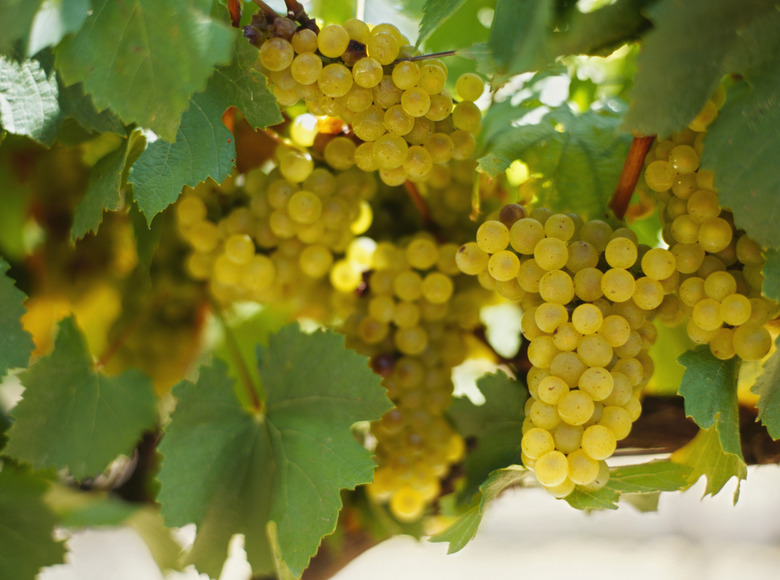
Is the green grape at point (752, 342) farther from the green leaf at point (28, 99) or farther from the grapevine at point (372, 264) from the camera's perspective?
→ the green leaf at point (28, 99)

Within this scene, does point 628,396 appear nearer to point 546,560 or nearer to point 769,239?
point 769,239

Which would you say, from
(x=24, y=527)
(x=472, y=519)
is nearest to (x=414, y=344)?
(x=472, y=519)

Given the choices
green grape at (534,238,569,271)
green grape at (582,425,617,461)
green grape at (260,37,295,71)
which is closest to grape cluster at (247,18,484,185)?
green grape at (260,37,295,71)

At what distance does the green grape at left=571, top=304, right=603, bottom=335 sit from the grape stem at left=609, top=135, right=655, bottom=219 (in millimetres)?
111

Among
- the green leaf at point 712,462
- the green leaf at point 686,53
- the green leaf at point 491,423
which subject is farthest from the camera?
the green leaf at point 491,423

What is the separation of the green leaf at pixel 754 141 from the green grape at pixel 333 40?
0.24m

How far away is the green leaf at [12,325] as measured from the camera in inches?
18.2

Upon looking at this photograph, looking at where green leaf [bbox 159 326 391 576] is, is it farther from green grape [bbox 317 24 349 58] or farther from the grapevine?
green grape [bbox 317 24 349 58]

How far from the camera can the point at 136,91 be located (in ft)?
1.26

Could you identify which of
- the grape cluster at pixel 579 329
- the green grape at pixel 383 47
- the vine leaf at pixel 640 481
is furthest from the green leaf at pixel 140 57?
the vine leaf at pixel 640 481

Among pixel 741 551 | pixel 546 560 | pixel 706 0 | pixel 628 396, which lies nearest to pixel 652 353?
pixel 628 396

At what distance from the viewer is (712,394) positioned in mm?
Answer: 407

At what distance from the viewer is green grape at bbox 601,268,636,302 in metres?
0.41

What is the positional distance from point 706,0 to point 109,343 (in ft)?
2.05
